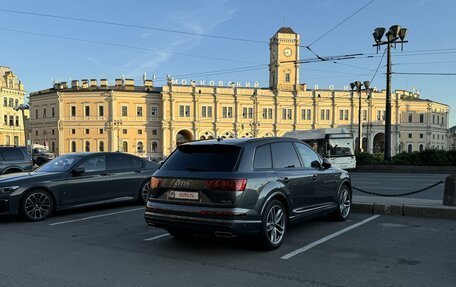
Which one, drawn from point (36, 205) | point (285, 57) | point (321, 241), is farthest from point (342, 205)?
point (285, 57)

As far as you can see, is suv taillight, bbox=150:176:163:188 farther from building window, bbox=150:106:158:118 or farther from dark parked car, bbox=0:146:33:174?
building window, bbox=150:106:158:118

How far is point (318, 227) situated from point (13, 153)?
41.9 feet

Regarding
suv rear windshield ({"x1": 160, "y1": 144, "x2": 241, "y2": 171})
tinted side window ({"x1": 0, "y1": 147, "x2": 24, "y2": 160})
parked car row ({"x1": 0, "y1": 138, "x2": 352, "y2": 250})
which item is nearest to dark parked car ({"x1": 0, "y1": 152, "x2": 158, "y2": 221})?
parked car row ({"x1": 0, "y1": 138, "x2": 352, "y2": 250})

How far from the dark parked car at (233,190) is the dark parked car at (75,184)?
13.4 feet

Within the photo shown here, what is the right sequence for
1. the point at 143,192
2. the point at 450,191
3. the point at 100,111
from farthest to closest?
the point at 100,111
the point at 143,192
the point at 450,191

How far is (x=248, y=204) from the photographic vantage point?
231 inches

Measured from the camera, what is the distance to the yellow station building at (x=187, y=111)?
94938mm

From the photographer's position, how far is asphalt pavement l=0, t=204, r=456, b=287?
16.2ft

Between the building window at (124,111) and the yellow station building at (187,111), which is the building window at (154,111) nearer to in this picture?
the yellow station building at (187,111)

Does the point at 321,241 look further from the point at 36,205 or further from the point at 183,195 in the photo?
the point at 36,205

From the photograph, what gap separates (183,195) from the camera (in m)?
6.12

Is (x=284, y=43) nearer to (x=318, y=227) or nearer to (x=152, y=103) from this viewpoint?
(x=152, y=103)

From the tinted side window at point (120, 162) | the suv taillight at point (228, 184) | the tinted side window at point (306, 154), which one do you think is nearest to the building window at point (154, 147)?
the tinted side window at point (120, 162)

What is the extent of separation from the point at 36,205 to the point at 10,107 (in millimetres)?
105929
